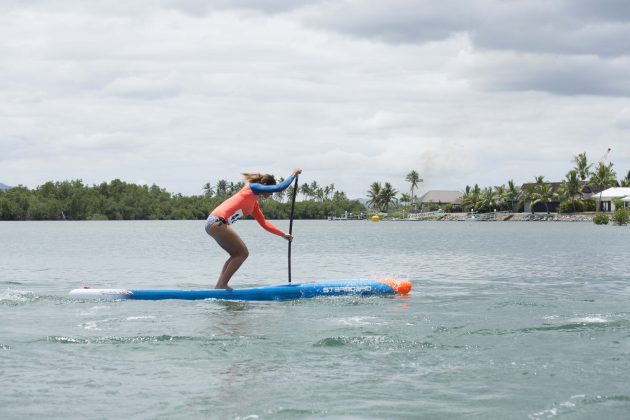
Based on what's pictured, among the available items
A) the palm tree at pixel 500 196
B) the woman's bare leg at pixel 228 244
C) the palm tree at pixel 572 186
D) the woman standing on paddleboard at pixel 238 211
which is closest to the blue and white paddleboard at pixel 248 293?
the woman's bare leg at pixel 228 244

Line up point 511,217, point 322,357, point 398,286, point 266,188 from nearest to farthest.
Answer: point 322,357
point 266,188
point 398,286
point 511,217

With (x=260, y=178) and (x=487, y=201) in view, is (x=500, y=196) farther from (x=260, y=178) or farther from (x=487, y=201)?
(x=260, y=178)

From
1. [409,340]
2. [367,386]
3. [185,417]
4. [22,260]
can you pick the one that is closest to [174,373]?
[185,417]

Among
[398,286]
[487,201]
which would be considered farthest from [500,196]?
[398,286]

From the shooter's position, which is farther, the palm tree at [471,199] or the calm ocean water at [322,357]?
the palm tree at [471,199]

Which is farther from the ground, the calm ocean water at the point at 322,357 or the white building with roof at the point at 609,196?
the white building with roof at the point at 609,196

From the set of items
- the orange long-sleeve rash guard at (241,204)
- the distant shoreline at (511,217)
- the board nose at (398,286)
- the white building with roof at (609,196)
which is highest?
the white building with roof at (609,196)

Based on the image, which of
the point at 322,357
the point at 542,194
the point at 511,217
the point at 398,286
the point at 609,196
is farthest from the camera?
the point at 511,217

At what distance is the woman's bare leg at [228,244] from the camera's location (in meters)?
16.5

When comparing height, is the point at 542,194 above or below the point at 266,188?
above

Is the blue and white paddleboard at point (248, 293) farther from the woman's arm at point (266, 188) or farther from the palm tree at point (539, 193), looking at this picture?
the palm tree at point (539, 193)

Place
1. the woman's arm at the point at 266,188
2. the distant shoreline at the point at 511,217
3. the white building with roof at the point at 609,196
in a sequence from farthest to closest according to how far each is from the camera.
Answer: the distant shoreline at the point at 511,217, the white building with roof at the point at 609,196, the woman's arm at the point at 266,188

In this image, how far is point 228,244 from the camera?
16734mm

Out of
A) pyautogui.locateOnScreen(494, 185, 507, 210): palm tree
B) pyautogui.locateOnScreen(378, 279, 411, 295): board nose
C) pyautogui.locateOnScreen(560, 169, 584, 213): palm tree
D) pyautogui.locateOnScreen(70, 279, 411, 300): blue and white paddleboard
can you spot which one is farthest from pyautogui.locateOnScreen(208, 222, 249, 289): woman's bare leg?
pyautogui.locateOnScreen(494, 185, 507, 210): palm tree
